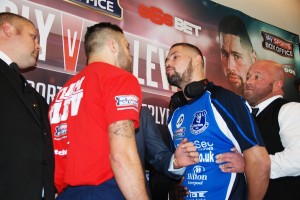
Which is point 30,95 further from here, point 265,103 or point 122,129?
point 265,103

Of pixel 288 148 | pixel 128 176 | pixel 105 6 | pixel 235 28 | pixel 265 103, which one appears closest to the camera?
pixel 128 176

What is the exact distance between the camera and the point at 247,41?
3436 mm

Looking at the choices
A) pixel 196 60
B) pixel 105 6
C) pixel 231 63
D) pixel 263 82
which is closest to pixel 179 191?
pixel 196 60

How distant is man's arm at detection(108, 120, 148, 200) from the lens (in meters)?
1.15

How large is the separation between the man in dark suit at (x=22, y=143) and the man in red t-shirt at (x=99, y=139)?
7 cm

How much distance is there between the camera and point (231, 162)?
1.64 m

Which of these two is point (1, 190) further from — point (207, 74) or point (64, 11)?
point (207, 74)

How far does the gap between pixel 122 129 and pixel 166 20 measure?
6.20 ft

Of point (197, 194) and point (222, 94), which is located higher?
point (222, 94)

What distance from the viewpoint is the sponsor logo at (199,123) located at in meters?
1.73

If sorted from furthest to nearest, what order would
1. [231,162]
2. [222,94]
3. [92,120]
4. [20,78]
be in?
[222,94]
[231,162]
[20,78]
[92,120]

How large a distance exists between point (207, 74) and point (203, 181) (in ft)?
5.09

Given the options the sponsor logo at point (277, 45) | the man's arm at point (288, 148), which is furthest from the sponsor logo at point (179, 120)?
the sponsor logo at point (277, 45)

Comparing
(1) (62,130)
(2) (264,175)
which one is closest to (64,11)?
(1) (62,130)
